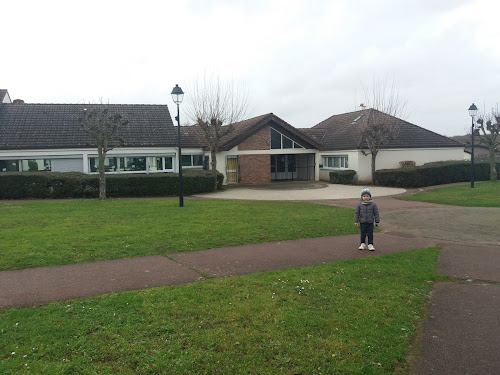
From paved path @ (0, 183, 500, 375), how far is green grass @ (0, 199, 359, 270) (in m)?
0.63

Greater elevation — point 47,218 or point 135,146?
point 135,146

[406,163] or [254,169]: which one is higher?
[406,163]

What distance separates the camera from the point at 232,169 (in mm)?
31188

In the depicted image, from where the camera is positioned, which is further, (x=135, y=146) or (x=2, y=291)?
(x=135, y=146)

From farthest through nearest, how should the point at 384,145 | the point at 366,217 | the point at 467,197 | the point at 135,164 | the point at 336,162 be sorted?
the point at 336,162 < the point at 384,145 < the point at 135,164 < the point at 467,197 < the point at 366,217

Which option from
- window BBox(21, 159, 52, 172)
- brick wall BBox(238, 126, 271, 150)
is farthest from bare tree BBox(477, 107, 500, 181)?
window BBox(21, 159, 52, 172)

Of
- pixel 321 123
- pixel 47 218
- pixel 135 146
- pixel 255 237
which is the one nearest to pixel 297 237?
pixel 255 237

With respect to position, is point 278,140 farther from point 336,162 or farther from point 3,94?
point 3,94

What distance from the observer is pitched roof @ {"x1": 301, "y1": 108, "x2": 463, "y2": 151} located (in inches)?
1213

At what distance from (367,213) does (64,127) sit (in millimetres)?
23973

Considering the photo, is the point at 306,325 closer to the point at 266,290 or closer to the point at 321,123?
the point at 266,290

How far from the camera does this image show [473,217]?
1409 centimetres

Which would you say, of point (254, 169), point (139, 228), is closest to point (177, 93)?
point (139, 228)

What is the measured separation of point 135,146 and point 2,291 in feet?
72.9
